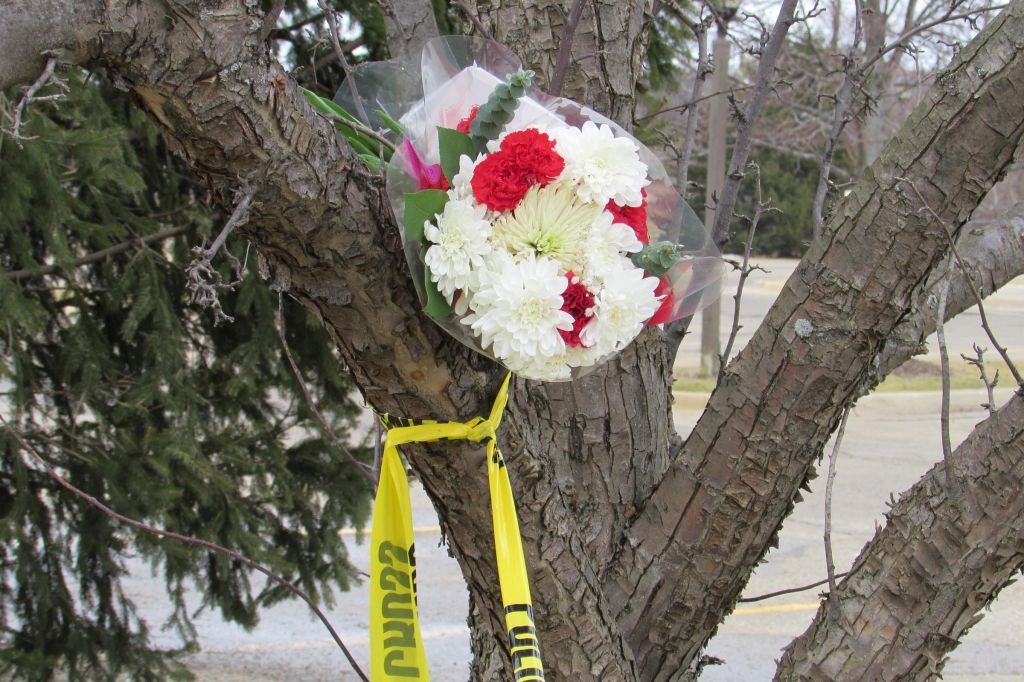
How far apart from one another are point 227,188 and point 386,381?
1.32 ft

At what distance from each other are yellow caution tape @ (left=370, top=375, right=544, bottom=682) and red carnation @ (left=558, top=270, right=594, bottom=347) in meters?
0.21

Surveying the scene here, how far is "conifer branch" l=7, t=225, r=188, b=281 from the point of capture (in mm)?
3145

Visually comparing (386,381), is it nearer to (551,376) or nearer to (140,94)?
(551,376)

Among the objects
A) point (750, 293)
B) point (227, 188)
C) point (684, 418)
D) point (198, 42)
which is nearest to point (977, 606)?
point (227, 188)

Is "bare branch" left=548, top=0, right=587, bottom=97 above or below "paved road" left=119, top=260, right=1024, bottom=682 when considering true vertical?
above

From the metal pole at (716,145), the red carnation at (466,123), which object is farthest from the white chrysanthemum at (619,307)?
the metal pole at (716,145)

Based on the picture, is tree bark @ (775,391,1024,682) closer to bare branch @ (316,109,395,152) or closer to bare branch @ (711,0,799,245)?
bare branch @ (711,0,799,245)

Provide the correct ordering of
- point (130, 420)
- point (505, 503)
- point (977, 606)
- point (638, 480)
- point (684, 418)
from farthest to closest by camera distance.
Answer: point (684, 418) < point (130, 420) < point (638, 480) < point (977, 606) < point (505, 503)

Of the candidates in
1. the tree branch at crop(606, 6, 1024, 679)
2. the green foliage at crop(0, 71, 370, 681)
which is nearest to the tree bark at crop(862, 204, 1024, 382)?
the tree branch at crop(606, 6, 1024, 679)

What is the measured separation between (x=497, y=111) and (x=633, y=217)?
0.28 meters

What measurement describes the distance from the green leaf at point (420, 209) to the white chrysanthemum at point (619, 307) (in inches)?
11.1

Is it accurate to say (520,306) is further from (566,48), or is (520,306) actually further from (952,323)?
(952,323)

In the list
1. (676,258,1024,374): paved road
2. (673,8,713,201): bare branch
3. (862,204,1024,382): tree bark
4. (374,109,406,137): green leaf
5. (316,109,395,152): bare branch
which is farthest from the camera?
(676,258,1024,374): paved road

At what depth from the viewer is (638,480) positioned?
2.00 metres
